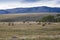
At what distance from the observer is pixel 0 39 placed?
2531 cm

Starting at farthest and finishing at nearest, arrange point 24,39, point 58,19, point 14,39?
point 58,19 < point 24,39 < point 14,39

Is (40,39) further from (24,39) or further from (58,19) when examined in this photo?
(58,19)

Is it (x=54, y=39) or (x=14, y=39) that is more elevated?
(x=14, y=39)

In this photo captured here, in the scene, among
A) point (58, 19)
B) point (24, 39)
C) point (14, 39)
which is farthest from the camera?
point (58, 19)

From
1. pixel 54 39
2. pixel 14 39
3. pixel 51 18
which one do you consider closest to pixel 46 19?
pixel 51 18

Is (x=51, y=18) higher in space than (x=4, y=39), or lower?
lower

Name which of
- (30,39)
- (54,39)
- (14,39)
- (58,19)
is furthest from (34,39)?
(58,19)

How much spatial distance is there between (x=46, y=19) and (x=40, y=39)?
5942 centimetres

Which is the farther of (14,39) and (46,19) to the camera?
(46,19)

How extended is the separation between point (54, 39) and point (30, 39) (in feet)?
8.51

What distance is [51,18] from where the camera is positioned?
86.3m

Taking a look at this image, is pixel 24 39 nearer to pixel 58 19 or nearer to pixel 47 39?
pixel 47 39

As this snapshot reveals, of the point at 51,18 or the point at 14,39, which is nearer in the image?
the point at 14,39

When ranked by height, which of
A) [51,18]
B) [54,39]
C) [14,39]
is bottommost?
[51,18]
